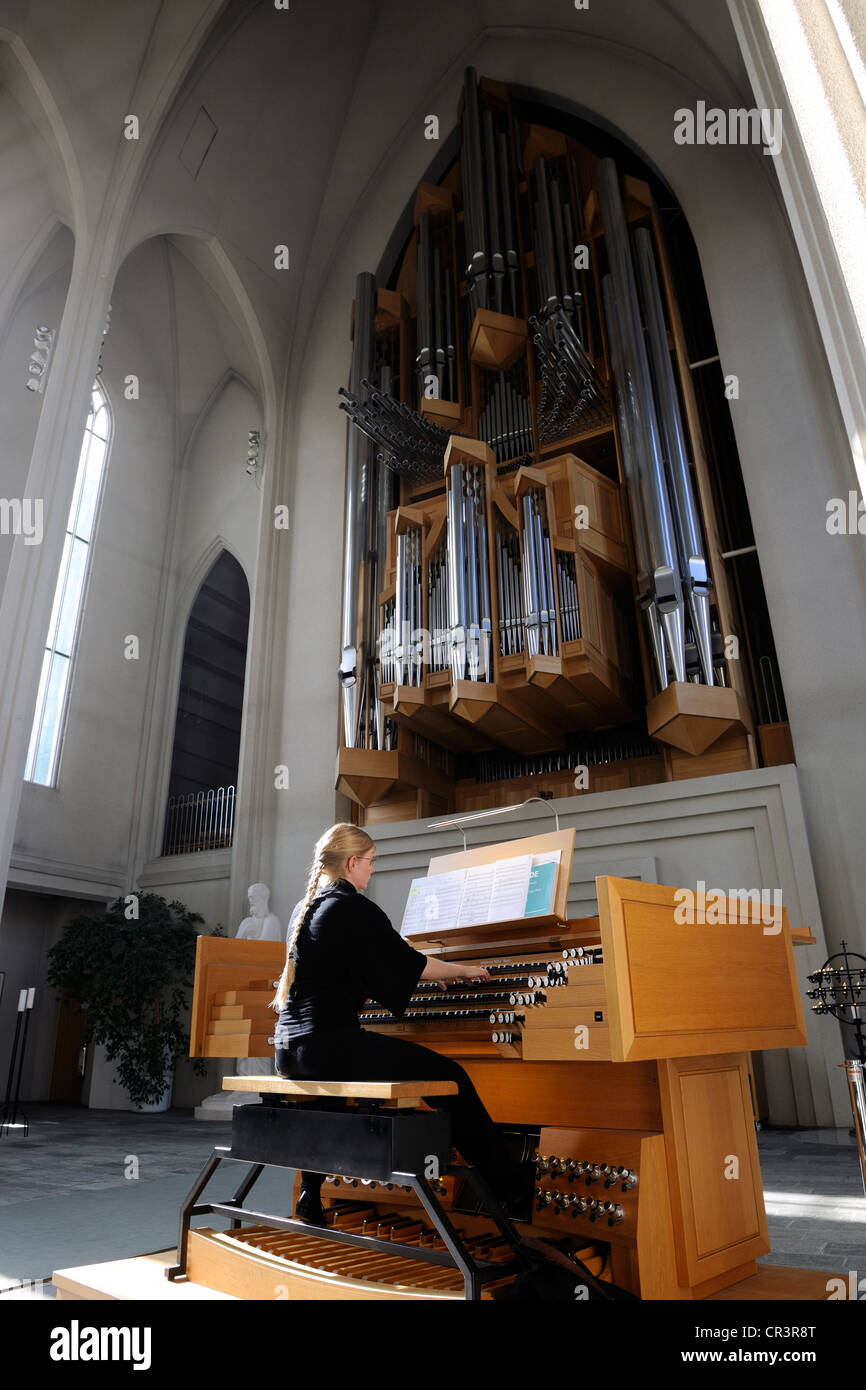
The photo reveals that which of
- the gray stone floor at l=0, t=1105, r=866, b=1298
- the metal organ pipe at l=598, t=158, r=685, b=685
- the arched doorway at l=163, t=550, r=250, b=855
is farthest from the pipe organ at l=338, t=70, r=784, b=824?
the arched doorway at l=163, t=550, r=250, b=855

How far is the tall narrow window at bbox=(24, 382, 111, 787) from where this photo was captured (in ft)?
32.6

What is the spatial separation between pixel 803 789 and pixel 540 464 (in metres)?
3.27

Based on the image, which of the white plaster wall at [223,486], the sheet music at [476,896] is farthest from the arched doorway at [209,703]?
the sheet music at [476,896]

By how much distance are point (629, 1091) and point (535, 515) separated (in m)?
4.97

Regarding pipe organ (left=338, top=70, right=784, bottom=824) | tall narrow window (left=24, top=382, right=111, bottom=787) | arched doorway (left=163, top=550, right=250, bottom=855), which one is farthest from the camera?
arched doorway (left=163, top=550, right=250, bottom=855)

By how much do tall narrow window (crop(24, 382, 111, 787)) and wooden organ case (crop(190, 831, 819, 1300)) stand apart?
794 cm

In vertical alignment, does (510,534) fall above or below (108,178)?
below

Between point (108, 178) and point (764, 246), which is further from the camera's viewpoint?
point (108, 178)

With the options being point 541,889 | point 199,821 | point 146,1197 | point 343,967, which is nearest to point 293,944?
point 343,967

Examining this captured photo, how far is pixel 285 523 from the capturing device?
9797 mm

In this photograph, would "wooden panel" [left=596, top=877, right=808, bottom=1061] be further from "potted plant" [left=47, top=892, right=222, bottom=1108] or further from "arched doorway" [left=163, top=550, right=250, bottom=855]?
"arched doorway" [left=163, top=550, right=250, bottom=855]

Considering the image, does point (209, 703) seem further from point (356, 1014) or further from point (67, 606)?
point (356, 1014)
